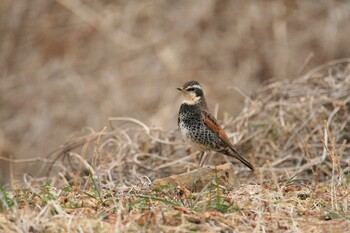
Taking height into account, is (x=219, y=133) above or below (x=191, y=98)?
below

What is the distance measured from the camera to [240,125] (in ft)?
26.8

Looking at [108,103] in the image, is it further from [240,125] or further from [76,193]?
[76,193]

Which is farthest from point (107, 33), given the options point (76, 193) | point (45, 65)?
point (76, 193)

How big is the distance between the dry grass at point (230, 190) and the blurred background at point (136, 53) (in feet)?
11.9

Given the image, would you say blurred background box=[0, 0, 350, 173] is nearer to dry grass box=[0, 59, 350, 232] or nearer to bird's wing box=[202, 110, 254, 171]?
dry grass box=[0, 59, 350, 232]

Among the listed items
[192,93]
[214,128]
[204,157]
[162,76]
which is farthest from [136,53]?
[214,128]

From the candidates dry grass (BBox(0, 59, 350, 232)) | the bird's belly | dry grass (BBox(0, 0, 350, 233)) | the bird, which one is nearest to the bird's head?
the bird

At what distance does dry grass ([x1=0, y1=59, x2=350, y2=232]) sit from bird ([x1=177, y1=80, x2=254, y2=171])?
0.53 meters

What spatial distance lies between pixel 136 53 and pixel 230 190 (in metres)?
7.97

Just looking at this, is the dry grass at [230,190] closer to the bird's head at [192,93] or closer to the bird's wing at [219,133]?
the bird's wing at [219,133]

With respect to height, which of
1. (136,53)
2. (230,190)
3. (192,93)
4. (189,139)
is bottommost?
(230,190)

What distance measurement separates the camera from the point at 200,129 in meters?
6.54

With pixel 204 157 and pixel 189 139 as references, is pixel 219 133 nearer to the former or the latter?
pixel 189 139

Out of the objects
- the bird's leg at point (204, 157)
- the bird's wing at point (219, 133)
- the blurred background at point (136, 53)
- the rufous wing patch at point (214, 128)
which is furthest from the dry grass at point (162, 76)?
the rufous wing patch at point (214, 128)
